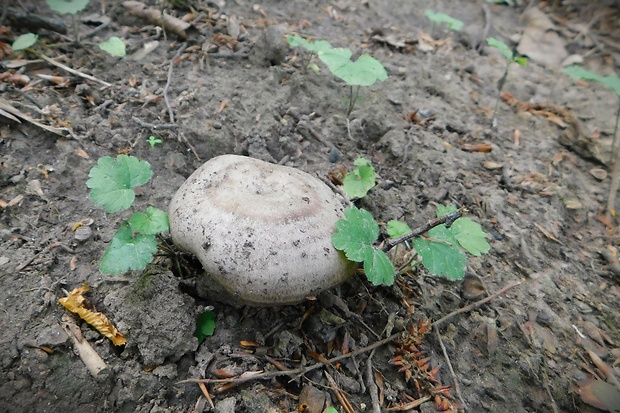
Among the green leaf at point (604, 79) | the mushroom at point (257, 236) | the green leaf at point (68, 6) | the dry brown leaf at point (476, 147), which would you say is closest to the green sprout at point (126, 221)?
the mushroom at point (257, 236)

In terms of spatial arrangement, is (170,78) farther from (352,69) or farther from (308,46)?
(352,69)

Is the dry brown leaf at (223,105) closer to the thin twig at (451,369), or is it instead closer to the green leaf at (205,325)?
the green leaf at (205,325)

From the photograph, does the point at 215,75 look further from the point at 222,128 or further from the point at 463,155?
the point at 463,155

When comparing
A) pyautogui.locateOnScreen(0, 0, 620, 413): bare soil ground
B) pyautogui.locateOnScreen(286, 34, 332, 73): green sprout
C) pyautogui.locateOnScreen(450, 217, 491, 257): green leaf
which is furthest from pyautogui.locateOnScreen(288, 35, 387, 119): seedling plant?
pyautogui.locateOnScreen(450, 217, 491, 257): green leaf

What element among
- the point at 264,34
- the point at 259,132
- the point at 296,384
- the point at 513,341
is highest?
the point at 264,34

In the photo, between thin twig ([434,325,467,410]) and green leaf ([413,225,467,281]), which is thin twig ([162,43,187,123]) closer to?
green leaf ([413,225,467,281])

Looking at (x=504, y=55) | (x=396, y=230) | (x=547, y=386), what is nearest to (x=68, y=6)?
(x=396, y=230)

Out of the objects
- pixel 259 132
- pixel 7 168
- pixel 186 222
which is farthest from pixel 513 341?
pixel 7 168
